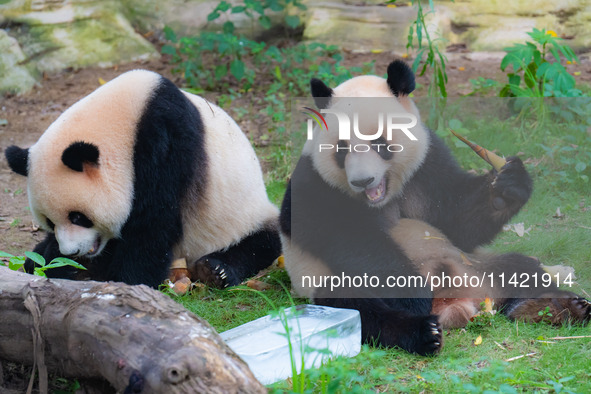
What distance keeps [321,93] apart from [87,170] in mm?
1436

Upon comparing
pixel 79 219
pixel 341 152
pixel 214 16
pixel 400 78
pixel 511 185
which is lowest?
pixel 79 219

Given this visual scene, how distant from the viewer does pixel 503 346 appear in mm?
3389

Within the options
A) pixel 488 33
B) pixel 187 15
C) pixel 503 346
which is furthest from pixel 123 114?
pixel 488 33

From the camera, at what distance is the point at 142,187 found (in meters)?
4.18

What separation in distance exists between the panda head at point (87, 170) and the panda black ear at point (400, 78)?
1530 millimetres

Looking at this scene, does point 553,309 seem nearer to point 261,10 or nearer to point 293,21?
point 261,10

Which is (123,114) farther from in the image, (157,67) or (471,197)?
(157,67)

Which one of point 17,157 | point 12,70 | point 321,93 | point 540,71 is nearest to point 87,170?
point 17,157

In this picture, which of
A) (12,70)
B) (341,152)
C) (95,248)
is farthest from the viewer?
(12,70)

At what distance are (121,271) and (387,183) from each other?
173 centimetres

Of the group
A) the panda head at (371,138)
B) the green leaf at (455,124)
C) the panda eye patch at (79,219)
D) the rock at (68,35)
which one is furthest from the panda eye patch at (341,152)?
the rock at (68,35)

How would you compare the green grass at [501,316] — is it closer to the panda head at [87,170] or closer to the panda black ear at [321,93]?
the panda head at [87,170]

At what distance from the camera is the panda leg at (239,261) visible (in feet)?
14.4

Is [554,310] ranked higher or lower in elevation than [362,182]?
lower
